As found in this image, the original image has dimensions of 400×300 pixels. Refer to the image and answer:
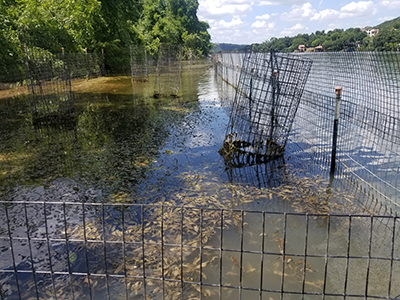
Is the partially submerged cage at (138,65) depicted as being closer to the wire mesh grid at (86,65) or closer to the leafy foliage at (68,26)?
the leafy foliage at (68,26)

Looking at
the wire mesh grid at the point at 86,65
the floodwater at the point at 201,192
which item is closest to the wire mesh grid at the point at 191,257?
the floodwater at the point at 201,192

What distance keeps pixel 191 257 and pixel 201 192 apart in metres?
1.80

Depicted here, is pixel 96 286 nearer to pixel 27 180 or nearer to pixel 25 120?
pixel 27 180

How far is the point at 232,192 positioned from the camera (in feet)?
18.2

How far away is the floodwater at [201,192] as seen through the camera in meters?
3.46

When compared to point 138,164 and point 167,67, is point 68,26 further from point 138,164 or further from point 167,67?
point 138,164

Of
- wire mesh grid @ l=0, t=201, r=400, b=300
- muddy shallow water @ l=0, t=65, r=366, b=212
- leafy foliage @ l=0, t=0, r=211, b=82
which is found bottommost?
wire mesh grid @ l=0, t=201, r=400, b=300

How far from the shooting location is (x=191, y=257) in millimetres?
3801

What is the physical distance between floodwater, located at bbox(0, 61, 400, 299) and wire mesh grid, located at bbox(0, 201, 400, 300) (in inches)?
0.8

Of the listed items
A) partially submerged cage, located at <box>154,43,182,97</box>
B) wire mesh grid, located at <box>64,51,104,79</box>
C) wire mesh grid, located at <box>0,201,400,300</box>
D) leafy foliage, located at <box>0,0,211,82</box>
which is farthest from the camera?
wire mesh grid, located at <box>64,51,104,79</box>

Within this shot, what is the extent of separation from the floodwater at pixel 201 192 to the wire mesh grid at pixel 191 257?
0.02 m

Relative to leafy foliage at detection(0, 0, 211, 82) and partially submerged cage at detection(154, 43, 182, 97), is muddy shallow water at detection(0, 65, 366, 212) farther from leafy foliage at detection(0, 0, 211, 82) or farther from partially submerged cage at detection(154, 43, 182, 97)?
leafy foliage at detection(0, 0, 211, 82)

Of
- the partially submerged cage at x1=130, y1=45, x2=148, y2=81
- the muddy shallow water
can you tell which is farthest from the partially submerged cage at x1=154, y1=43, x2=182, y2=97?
the muddy shallow water

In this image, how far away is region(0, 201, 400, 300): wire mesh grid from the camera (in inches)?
119
